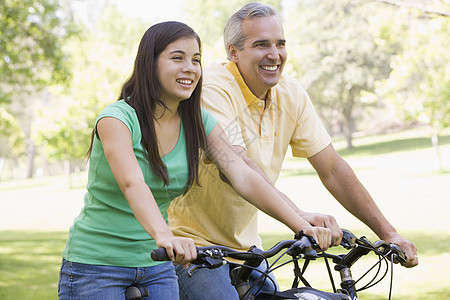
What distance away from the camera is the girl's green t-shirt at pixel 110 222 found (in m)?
2.56

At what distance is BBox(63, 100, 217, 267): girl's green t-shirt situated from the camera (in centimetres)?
256

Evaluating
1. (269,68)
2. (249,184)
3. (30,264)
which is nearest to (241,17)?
(269,68)

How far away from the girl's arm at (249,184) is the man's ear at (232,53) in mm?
689

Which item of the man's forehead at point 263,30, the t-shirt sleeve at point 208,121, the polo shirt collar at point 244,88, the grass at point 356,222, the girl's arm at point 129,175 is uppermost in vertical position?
the man's forehead at point 263,30


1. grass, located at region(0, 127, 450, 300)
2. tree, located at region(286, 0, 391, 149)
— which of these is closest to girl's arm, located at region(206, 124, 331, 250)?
grass, located at region(0, 127, 450, 300)

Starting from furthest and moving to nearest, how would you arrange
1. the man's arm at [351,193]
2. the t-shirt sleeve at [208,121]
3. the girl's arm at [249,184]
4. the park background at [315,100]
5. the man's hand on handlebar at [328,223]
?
the park background at [315,100]
the man's arm at [351,193]
the t-shirt sleeve at [208,121]
the girl's arm at [249,184]
the man's hand on handlebar at [328,223]

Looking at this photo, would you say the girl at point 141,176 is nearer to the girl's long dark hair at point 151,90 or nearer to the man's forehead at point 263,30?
the girl's long dark hair at point 151,90

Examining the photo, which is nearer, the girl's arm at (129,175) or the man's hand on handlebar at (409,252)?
the girl's arm at (129,175)

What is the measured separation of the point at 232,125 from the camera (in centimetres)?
312

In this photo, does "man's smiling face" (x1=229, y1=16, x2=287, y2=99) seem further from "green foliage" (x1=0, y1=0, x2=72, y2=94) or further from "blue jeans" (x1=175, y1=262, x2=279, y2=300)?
"green foliage" (x1=0, y1=0, x2=72, y2=94)

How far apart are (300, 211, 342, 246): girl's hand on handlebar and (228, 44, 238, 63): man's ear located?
3.75 feet

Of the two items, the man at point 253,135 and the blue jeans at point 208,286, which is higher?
the man at point 253,135

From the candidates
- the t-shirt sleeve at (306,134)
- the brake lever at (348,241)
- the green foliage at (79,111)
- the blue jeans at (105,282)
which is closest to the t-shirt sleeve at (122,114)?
the blue jeans at (105,282)

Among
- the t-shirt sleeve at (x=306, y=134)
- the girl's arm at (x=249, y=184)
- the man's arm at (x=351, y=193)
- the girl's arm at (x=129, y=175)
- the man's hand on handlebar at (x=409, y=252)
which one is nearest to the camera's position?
the girl's arm at (x=129, y=175)
